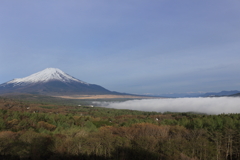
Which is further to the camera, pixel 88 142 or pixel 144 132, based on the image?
pixel 144 132

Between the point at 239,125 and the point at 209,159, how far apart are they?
836 inches

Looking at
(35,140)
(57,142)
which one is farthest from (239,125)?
(35,140)

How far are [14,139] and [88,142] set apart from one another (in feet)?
44.8

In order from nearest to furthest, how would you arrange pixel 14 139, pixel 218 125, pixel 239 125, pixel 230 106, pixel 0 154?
pixel 0 154 → pixel 14 139 → pixel 239 125 → pixel 218 125 → pixel 230 106

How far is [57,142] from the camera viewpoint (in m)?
34.8

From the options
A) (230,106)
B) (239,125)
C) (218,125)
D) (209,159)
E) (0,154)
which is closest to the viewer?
(209,159)

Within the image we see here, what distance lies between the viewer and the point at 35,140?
34.2m

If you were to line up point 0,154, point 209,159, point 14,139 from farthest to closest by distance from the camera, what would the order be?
point 14,139, point 0,154, point 209,159

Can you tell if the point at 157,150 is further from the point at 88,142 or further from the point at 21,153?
the point at 21,153

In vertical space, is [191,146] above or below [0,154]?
above

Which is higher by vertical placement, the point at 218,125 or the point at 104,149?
the point at 218,125

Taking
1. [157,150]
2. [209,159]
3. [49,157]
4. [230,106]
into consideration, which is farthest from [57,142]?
[230,106]

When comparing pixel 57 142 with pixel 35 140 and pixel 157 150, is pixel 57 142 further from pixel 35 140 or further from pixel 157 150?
pixel 157 150

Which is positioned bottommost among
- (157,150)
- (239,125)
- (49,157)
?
(49,157)
